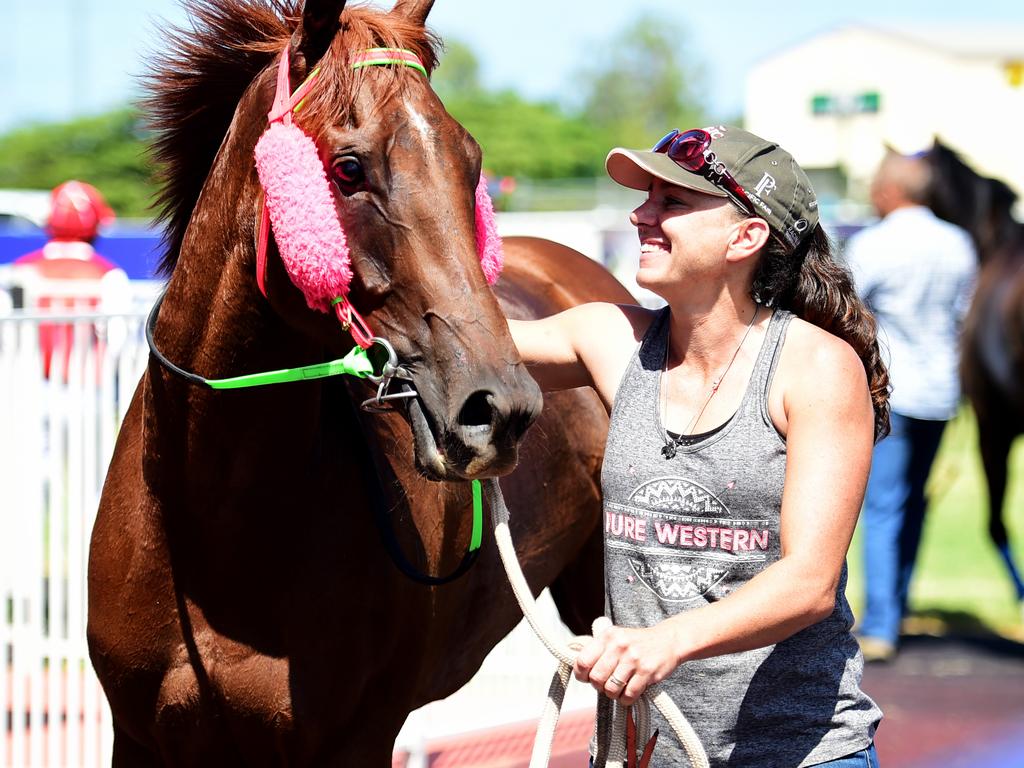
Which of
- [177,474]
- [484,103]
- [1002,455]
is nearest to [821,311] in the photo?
[177,474]

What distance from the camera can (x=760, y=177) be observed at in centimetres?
232

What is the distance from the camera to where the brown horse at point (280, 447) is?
2266 millimetres

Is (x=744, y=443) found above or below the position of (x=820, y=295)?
below

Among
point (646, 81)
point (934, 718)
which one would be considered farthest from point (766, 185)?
point (646, 81)

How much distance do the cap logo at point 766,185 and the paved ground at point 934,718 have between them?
3049 mm

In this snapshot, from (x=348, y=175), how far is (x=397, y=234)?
0.15m

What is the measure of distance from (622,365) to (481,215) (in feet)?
1.41

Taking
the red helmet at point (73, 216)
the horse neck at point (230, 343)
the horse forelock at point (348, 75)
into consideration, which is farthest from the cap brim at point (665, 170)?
the red helmet at point (73, 216)

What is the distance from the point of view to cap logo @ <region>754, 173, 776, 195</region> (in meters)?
2.31

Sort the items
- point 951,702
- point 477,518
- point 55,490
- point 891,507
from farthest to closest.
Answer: point 891,507, point 951,702, point 55,490, point 477,518

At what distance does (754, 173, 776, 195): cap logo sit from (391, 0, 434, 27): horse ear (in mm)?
791

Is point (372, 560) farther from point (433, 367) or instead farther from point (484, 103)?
point (484, 103)

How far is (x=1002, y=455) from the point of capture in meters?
7.98

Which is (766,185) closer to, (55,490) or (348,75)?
(348,75)
